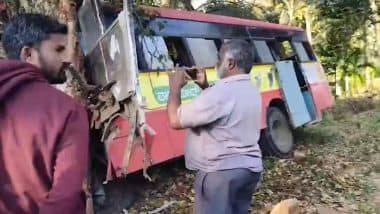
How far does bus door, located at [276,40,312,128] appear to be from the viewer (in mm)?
8969

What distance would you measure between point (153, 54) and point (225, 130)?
3.16m

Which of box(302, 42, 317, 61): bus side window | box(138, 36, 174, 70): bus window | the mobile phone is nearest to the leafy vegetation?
box(302, 42, 317, 61): bus side window

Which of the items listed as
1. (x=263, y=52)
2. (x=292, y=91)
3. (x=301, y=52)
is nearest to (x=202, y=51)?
(x=263, y=52)

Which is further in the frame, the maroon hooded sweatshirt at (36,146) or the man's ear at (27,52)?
the man's ear at (27,52)

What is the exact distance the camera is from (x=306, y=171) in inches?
291

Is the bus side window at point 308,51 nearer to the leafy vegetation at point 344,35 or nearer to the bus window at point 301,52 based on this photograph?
the bus window at point 301,52

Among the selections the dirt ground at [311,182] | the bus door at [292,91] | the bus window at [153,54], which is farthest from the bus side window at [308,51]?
the bus window at [153,54]

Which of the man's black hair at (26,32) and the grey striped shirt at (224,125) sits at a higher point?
the man's black hair at (26,32)

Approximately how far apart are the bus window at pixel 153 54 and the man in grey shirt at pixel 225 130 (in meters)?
2.79

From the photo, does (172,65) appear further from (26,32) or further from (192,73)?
(26,32)

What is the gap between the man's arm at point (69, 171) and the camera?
1519 mm

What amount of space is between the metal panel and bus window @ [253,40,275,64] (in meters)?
0.19

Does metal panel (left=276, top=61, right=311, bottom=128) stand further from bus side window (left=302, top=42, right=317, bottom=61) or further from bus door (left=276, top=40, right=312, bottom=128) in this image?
bus side window (left=302, top=42, right=317, bottom=61)

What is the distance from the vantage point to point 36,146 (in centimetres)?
154
